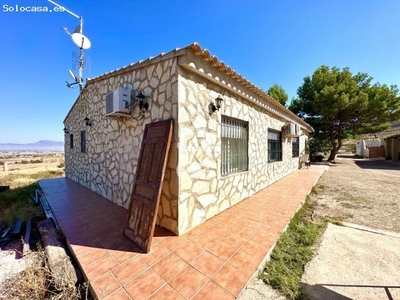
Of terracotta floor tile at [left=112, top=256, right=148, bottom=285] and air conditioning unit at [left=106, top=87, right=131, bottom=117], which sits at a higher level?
air conditioning unit at [left=106, top=87, right=131, bottom=117]

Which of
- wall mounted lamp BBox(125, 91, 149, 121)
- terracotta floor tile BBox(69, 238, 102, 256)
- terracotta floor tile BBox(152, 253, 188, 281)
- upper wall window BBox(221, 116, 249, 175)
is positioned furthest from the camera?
upper wall window BBox(221, 116, 249, 175)

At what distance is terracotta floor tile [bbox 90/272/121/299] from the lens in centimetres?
202

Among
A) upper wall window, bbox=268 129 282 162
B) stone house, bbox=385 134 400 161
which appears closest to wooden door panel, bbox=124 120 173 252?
upper wall window, bbox=268 129 282 162

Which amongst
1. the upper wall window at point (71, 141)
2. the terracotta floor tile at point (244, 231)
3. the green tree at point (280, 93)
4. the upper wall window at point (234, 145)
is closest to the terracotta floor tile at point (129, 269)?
the terracotta floor tile at point (244, 231)

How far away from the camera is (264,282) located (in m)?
2.26

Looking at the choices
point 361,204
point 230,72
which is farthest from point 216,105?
point 361,204

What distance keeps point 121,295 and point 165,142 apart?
2.26m

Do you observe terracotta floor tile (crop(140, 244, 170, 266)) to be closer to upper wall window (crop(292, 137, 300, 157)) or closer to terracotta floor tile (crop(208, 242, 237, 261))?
terracotta floor tile (crop(208, 242, 237, 261))

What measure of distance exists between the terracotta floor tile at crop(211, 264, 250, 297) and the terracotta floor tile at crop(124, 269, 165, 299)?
0.73m

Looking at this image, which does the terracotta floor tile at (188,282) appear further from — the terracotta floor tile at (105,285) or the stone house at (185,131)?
the stone house at (185,131)

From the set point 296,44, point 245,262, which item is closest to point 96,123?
point 245,262

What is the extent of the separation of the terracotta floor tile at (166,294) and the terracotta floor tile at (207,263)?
47 cm

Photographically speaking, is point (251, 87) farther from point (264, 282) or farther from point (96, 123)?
point (96, 123)

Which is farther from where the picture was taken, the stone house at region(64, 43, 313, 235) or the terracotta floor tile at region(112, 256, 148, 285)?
the stone house at region(64, 43, 313, 235)
